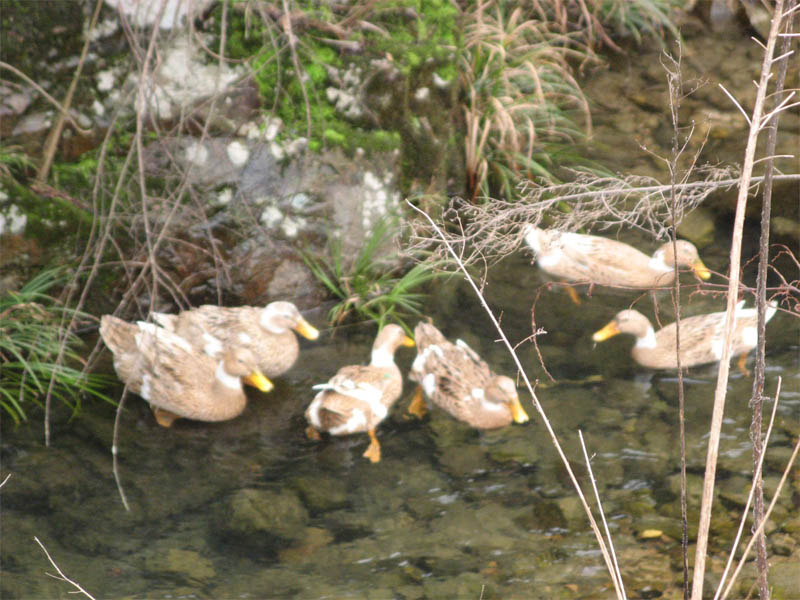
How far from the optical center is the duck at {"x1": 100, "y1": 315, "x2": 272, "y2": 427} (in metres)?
4.90

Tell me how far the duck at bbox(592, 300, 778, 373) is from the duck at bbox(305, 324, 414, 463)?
150 centimetres

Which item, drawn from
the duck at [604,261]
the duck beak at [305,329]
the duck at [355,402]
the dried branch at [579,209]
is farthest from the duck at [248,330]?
the dried branch at [579,209]

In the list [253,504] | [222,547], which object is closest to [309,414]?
[253,504]

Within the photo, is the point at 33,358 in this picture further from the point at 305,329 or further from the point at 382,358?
the point at 382,358

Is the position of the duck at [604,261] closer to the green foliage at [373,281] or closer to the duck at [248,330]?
the green foliage at [373,281]

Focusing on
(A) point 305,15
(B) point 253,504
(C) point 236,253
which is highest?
(A) point 305,15

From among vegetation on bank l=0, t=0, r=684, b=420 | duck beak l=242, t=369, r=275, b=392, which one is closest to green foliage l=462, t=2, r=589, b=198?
vegetation on bank l=0, t=0, r=684, b=420

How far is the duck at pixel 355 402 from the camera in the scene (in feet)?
15.4

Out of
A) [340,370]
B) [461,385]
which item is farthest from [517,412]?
[340,370]

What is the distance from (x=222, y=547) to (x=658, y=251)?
143 inches

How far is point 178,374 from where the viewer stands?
4.94 metres

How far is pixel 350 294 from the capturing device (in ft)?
19.3

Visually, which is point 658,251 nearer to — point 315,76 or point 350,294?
point 350,294

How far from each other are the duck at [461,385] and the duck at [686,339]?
90cm
